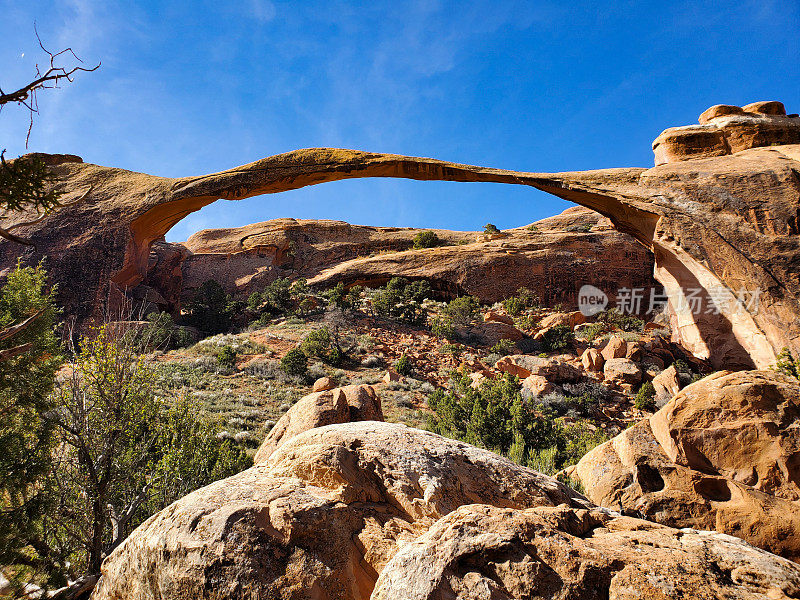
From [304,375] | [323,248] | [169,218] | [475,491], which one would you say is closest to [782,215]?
[475,491]

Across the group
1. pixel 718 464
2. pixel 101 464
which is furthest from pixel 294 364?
pixel 718 464

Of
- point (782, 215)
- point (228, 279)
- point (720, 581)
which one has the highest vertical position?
point (228, 279)

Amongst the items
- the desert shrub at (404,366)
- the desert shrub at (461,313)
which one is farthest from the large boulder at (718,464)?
the desert shrub at (461,313)

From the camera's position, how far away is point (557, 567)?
1.90 metres

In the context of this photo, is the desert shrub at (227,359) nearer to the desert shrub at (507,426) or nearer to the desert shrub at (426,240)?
the desert shrub at (507,426)

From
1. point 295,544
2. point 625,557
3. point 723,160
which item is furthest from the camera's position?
point 723,160

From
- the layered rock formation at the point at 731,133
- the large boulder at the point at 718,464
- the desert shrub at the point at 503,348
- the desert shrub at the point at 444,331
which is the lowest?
the large boulder at the point at 718,464

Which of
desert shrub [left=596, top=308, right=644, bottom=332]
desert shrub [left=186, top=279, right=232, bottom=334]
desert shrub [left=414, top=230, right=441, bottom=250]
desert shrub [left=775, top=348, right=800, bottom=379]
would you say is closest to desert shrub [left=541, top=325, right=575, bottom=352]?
desert shrub [left=596, top=308, right=644, bottom=332]

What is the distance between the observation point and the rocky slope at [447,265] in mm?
23562

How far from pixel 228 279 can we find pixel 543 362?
848 inches

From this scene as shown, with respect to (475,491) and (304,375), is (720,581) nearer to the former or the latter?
(475,491)

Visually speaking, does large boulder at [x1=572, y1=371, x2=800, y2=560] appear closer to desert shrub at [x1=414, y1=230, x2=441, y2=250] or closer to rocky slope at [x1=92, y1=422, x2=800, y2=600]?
rocky slope at [x1=92, y1=422, x2=800, y2=600]

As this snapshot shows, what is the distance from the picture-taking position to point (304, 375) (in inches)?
533

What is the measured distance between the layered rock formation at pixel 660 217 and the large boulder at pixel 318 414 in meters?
3.67
